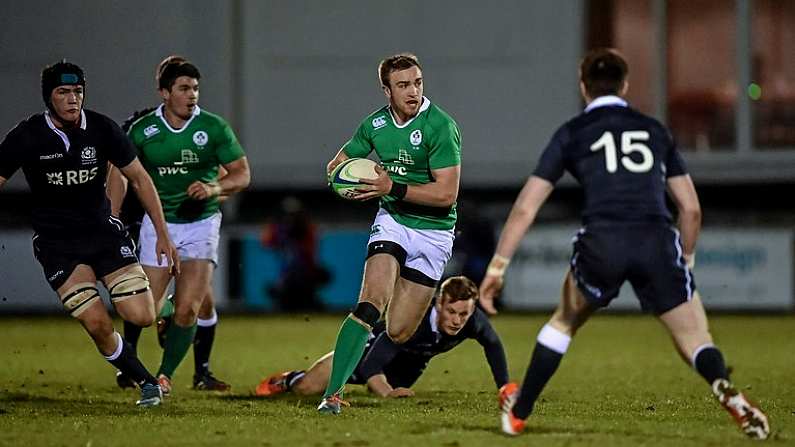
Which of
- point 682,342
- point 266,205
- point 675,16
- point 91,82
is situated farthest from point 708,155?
point 682,342

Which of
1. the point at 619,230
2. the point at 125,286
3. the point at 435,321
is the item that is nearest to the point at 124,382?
the point at 125,286

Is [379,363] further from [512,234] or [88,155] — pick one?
[512,234]

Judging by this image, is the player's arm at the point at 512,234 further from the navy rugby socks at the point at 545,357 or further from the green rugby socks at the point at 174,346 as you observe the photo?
the green rugby socks at the point at 174,346

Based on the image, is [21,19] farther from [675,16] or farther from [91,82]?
[675,16]

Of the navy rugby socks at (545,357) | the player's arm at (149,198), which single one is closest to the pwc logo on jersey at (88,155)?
the player's arm at (149,198)

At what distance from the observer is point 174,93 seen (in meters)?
9.80

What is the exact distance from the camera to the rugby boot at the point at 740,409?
6.74 meters

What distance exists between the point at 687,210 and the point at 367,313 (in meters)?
2.14

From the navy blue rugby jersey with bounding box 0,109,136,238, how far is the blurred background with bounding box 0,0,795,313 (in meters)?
15.4

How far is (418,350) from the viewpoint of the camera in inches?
369

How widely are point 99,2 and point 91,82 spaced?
1535 millimetres

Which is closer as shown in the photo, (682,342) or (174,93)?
(682,342)

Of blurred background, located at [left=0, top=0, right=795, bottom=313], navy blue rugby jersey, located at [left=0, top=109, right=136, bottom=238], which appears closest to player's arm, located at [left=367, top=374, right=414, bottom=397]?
navy blue rugby jersey, located at [left=0, top=109, right=136, bottom=238]

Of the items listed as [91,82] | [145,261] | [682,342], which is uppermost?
[682,342]
